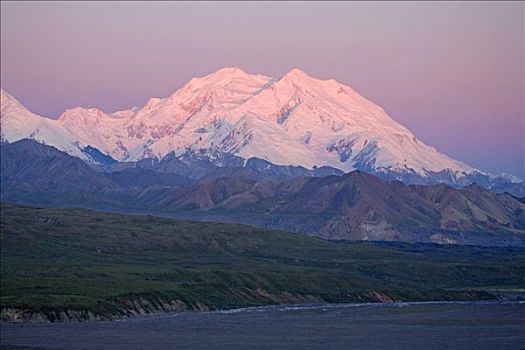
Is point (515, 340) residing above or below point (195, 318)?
above

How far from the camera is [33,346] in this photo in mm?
138375

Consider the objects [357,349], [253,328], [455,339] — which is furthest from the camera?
[253,328]

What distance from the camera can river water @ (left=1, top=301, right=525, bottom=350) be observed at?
142 meters

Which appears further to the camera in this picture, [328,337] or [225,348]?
[328,337]

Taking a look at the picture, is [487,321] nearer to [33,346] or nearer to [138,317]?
[138,317]

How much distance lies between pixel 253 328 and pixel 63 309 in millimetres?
31200

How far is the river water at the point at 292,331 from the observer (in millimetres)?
142500

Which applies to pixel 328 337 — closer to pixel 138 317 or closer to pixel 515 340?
pixel 515 340

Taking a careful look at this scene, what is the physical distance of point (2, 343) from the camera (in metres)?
142

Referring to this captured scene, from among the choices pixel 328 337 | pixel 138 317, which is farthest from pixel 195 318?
pixel 328 337

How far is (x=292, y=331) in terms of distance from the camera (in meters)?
161

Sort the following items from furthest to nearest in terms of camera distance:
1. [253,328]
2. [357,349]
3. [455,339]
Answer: [253,328]
[455,339]
[357,349]

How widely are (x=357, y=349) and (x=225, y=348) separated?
585 inches

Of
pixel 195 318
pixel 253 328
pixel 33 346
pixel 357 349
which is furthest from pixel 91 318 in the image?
pixel 357 349
